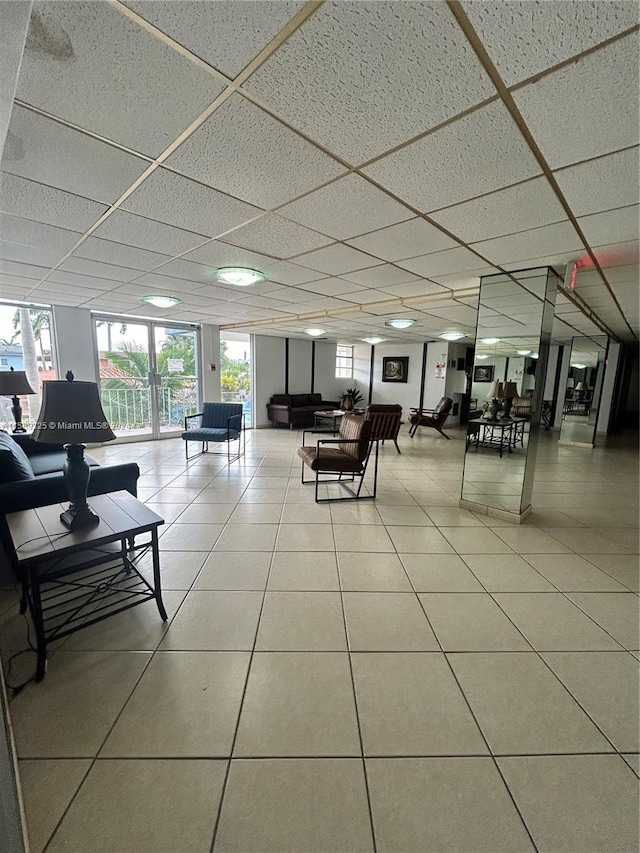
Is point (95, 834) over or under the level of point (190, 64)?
under

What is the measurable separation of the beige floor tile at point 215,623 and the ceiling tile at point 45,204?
8.48ft

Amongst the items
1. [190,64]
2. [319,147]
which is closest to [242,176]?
[319,147]

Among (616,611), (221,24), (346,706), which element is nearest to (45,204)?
(221,24)

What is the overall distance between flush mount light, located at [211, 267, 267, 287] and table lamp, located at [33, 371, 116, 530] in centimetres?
197

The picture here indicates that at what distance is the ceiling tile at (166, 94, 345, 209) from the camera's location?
140 cm

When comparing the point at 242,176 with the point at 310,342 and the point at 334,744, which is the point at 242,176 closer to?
the point at 334,744

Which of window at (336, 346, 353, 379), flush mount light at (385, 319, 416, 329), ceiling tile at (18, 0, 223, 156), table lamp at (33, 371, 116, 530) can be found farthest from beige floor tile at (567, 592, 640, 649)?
window at (336, 346, 353, 379)

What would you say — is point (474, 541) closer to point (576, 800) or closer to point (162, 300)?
point (576, 800)

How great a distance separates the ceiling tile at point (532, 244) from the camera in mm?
2344

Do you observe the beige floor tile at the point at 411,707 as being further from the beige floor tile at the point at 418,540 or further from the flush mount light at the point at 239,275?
the flush mount light at the point at 239,275

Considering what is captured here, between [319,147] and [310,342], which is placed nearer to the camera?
[319,147]

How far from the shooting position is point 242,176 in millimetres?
1780

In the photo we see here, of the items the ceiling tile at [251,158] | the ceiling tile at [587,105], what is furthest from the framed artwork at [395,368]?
the ceiling tile at [587,105]

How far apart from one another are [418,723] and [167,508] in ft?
9.67
